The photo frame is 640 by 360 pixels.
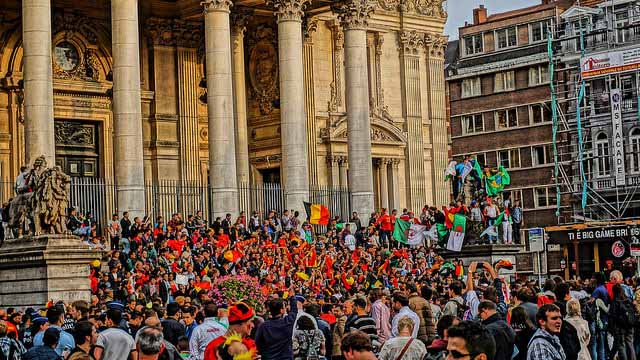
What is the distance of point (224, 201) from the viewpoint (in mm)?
41250

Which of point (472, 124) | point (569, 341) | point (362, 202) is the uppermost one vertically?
point (472, 124)

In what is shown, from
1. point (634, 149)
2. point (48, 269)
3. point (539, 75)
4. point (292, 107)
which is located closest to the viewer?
point (48, 269)

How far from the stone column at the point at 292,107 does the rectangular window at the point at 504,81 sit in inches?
1503

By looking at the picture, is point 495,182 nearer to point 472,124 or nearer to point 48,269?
point 48,269

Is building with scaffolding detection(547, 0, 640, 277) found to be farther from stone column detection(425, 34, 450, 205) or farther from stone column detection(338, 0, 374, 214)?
stone column detection(338, 0, 374, 214)

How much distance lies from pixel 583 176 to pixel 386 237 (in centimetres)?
2549

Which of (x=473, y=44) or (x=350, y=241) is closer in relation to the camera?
(x=350, y=241)

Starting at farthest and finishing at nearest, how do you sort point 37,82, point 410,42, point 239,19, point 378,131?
point 410,42, point 378,131, point 239,19, point 37,82

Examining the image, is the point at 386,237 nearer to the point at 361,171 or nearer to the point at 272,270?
the point at 361,171

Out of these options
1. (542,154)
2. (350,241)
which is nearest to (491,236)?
(350,241)

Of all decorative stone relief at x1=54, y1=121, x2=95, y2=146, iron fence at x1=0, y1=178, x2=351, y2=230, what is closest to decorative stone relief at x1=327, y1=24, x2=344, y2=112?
iron fence at x1=0, y1=178, x2=351, y2=230

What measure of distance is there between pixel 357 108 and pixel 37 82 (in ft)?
46.0

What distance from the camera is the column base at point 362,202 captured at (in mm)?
46000

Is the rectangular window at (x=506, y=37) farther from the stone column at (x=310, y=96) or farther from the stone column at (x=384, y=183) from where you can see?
the stone column at (x=310, y=96)
